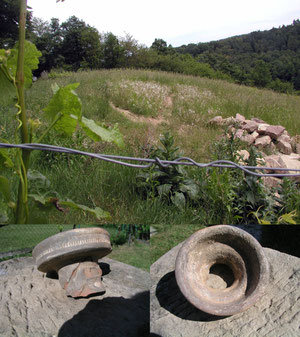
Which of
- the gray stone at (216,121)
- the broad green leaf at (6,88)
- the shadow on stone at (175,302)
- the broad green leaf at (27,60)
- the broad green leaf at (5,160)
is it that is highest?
the broad green leaf at (27,60)

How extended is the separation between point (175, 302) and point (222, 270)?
25 cm

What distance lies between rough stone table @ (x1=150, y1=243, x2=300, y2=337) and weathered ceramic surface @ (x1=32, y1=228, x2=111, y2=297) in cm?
27

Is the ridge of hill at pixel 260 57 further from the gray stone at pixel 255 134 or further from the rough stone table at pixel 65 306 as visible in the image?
the rough stone table at pixel 65 306

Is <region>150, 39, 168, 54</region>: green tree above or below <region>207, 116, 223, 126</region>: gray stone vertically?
above

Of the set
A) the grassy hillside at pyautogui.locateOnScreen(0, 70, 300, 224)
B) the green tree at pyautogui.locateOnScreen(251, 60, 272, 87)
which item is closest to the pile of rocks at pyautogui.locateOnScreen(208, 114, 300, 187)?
the grassy hillside at pyautogui.locateOnScreen(0, 70, 300, 224)

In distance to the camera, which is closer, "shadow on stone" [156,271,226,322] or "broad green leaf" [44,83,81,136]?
"broad green leaf" [44,83,81,136]

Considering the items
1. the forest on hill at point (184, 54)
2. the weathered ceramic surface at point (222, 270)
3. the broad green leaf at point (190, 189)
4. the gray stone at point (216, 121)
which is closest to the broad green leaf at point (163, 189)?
the broad green leaf at point (190, 189)

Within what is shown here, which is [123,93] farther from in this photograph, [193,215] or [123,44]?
[193,215]

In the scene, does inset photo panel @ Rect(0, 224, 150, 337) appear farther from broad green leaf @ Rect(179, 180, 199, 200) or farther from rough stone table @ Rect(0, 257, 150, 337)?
broad green leaf @ Rect(179, 180, 199, 200)

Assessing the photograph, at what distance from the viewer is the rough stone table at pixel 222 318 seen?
134cm

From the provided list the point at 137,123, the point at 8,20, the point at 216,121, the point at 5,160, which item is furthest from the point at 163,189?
the point at 216,121

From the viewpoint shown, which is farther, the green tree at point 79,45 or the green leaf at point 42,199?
the green tree at point 79,45

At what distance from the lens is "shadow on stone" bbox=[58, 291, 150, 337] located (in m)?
1.33

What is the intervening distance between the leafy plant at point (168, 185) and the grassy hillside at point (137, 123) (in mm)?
68
